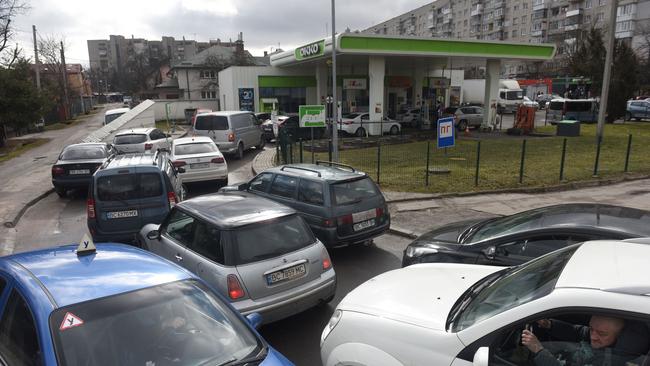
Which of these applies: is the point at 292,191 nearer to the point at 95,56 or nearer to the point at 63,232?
the point at 63,232

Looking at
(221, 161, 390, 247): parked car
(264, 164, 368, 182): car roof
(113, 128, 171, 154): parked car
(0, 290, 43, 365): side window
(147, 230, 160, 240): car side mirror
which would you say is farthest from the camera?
(113, 128, 171, 154): parked car

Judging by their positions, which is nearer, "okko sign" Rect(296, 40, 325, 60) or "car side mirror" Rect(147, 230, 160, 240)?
"car side mirror" Rect(147, 230, 160, 240)

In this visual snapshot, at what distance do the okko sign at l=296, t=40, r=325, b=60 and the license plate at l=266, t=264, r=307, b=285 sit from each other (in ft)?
71.6

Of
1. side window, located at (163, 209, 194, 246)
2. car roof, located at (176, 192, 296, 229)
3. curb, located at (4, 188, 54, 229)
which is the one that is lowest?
curb, located at (4, 188, 54, 229)

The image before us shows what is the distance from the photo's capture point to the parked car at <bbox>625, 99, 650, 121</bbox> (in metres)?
34.4

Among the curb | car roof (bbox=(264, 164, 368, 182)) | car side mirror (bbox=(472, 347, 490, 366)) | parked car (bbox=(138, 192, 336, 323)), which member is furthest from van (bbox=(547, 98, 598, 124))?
car side mirror (bbox=(472, 347, 490, 366))

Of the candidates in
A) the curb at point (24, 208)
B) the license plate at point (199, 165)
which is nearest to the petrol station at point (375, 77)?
the license plate at point (199, 165)

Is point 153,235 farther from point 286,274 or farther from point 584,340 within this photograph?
point 584,340

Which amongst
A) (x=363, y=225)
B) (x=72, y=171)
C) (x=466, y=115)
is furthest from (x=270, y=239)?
(x=466, y=115)

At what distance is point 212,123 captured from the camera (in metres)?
20.2

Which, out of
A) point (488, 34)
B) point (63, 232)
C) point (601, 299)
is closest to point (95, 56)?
point (488, 34)

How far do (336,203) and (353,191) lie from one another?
0.47 metres

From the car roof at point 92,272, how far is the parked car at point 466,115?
28.5 metres

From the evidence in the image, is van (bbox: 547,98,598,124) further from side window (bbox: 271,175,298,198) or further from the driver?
the driver
